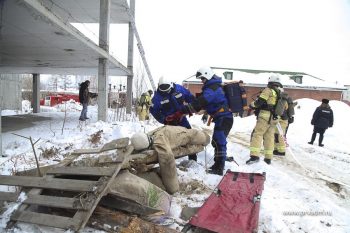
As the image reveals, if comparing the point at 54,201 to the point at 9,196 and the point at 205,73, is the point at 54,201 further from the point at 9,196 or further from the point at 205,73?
the point at 205,73

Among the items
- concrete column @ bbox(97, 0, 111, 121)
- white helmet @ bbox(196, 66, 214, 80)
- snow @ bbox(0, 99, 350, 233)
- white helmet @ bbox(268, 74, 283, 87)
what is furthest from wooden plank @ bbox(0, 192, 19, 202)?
concrete column @ bbox(97, 0, 111, 121)

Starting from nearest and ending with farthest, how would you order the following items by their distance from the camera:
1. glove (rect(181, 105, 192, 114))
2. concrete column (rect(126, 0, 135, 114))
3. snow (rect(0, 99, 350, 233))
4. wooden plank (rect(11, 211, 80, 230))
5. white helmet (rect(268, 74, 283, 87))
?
1. wooden plank (rect(11, 211, 80, 230))
2. snow (rect(0, 99, 350, 233))
3. glove (rect(181, 105, 192, 114))
4. white helmet (rect(268, 74, 283, 87))
5. concrete column (rect(126, 0, 135, 114))

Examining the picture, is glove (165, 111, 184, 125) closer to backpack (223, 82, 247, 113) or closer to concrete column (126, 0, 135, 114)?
backpack (223, 82, 247, 113)

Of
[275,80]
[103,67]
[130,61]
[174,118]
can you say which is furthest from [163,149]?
[130,61]

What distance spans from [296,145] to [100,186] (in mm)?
8989

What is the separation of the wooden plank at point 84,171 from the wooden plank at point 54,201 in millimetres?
399

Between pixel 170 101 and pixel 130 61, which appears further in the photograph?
pixel 130 61

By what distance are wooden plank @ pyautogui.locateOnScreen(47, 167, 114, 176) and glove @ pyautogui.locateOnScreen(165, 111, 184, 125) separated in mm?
2835

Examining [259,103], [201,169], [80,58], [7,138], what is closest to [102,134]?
[7,138]

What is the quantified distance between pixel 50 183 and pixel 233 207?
2.15 m

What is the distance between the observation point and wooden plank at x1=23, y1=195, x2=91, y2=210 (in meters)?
3.62

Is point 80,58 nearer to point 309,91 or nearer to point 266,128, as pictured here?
point 266,128

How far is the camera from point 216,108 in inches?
247

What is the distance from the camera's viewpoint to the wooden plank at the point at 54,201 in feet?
11.9
